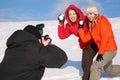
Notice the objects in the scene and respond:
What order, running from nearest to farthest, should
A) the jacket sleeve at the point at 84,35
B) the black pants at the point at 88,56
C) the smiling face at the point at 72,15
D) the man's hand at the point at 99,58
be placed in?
the man's hand at the point at 99,58 < the jacket sleeve at the point at 84,35 < the smiling face at the point at 72,15 < the black pants at the point at 88,56

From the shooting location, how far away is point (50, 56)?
3232 mm

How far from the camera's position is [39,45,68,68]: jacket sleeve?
323 cm

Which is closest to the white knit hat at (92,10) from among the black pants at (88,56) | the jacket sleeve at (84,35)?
the jacket sleeve at (84,35)

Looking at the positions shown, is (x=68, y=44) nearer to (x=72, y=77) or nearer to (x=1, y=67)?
(x=72, y=77)

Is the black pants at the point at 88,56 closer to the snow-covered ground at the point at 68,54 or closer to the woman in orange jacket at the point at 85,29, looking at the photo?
the woman in orange jacket at the point at 85,29

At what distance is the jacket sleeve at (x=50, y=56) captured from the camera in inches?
127

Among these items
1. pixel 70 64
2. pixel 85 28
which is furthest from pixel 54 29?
pixel 85 28

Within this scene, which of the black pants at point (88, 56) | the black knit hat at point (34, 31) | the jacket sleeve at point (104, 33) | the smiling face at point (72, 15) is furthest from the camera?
the black pants at point (88, 56)

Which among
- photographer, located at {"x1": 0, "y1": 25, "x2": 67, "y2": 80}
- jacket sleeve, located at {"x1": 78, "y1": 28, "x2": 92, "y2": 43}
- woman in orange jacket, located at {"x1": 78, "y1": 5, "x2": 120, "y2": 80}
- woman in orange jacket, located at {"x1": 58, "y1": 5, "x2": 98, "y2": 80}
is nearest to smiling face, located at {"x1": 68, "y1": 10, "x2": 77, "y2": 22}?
woman in orange jacket, located at {"x1": 58, "y1": 5, "x2": 98, "y2": 80}

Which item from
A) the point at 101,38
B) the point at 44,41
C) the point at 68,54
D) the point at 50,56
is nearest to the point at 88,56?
the point at 101,38

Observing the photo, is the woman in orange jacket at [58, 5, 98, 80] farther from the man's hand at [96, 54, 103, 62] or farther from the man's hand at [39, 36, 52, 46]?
the man's hand at [39, 36, 52, 46]

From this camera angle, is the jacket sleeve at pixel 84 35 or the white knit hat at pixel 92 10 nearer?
the white knit hat at pixel 92 10

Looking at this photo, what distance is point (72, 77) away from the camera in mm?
7359

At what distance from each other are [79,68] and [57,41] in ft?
16.7
